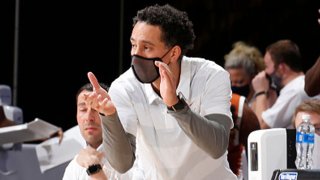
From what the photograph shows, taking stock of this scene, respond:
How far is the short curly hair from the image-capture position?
363cm

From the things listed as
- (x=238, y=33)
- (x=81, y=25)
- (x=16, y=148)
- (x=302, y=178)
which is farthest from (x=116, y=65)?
(x=302, y=178)

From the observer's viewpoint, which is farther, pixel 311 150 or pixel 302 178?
pixel 311 150

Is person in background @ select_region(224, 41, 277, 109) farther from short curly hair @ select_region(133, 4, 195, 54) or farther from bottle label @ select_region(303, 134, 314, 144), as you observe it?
bottle label @ select_region(303, 134, 314, 144)

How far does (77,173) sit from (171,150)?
0.67 metres

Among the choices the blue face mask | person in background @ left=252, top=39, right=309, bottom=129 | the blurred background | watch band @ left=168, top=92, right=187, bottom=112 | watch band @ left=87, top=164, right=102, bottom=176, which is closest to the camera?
watch band @ left=168, top=92, right=187, bottom=112

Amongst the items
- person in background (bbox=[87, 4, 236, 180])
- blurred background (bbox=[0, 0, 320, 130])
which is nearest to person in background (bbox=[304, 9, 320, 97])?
person in background (bbox=[87, 4, 236, 180])

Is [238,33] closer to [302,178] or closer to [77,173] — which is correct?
[77,173]

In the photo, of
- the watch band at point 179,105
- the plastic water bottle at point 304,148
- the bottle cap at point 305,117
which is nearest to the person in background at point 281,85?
the bottle cap at point 305,117

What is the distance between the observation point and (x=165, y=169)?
11.9 feet

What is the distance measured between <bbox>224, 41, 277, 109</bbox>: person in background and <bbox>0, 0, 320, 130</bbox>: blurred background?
116 centimetres

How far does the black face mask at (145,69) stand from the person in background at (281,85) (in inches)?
86.2

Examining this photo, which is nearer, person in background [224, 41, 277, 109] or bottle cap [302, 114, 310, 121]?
bottle cap [302, 114, 310, 121]

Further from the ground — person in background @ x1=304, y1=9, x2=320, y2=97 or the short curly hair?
the short curly hair

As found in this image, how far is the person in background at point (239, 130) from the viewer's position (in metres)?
4.93
